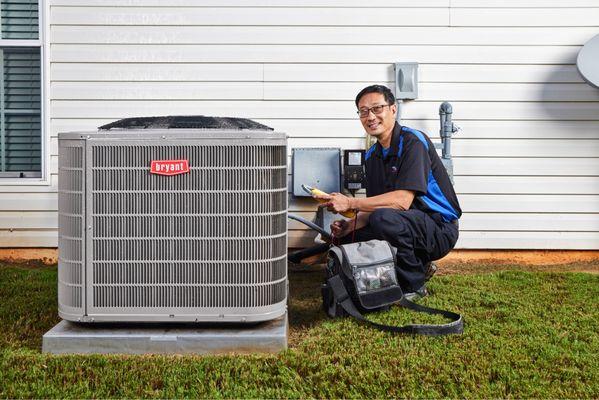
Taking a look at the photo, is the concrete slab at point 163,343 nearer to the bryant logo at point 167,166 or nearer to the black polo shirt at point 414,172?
the bryant logo at point 167,166

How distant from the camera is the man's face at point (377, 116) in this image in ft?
10.4

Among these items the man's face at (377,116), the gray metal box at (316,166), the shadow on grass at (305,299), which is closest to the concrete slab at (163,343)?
the shadow on grass at (305,299)

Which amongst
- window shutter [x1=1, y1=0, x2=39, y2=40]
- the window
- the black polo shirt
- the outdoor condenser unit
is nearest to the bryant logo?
the outdoor condenser unit

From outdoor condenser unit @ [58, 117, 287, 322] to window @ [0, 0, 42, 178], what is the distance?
216 cm

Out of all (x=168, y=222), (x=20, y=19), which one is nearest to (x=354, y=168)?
(x=168, y=222)

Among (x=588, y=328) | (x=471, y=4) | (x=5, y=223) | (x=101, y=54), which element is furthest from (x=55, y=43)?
(x=588, y=328)

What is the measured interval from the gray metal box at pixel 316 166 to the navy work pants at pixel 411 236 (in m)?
1.06

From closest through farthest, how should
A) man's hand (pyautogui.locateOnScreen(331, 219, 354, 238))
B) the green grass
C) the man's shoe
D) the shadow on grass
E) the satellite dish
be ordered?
the green grass → the shadow on grass → man's hand (pyautogui.locateOnScreen(331, 219, 354, 238)) → the man's shoe → the satellite dish

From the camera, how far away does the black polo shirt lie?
3135 millimetres

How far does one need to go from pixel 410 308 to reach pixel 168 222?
49.5 inches

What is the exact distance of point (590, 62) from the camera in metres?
4.15

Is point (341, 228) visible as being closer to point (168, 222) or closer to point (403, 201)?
point (403, 201)

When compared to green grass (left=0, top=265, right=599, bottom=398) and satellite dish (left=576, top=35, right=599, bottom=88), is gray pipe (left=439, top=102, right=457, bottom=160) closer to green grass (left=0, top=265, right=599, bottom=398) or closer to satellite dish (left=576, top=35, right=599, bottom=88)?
satellite dish (left=576, top=35, right=599, bottom=88)

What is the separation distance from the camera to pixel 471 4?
14.5 feet
